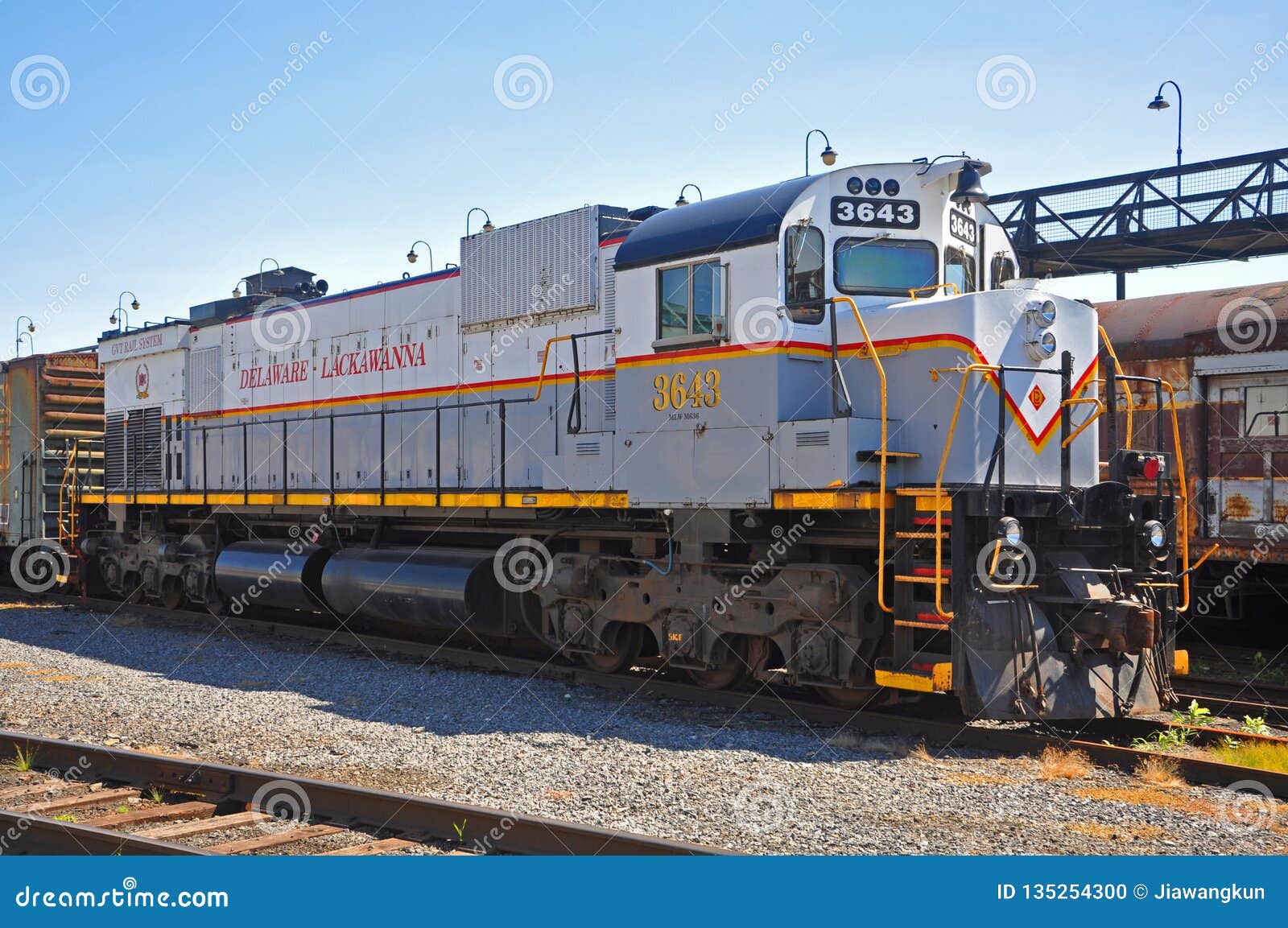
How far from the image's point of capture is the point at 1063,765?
7.15 meters

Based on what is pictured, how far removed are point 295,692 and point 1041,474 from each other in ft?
20.8

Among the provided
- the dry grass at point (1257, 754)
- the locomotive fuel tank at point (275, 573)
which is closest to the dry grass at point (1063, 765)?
the dry grass at point (1257, 754)

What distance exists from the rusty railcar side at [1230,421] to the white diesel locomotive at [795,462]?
1181 millimetres

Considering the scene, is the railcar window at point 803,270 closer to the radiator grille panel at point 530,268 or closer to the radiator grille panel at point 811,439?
the radiator grille panel at point 811,439

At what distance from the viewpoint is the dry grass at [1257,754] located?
7.23 metres

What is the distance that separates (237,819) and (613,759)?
7.72 ft

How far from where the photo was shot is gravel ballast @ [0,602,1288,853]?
227 inches

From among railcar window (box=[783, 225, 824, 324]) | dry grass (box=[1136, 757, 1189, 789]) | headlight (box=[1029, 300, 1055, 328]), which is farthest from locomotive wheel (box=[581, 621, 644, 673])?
dry grass (box=[1136, 757, 1189, 789])

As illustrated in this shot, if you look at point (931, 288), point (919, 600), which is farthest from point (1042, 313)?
point (919, 600)

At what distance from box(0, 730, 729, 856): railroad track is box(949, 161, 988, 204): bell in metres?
5.72

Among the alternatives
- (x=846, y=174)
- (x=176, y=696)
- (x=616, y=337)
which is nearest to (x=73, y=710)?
(x=176, y=696)

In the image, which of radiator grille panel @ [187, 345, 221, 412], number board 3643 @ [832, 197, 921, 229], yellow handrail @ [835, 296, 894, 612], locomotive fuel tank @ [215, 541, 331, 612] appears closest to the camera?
yellow handrail @ [835, 296, 894, 612]

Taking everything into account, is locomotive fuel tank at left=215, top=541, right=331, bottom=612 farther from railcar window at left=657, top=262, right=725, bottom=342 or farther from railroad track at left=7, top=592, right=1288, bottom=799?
railcar window at left=657, top=262, right=725, bottom=342

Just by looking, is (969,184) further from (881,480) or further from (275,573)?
(275,573)
